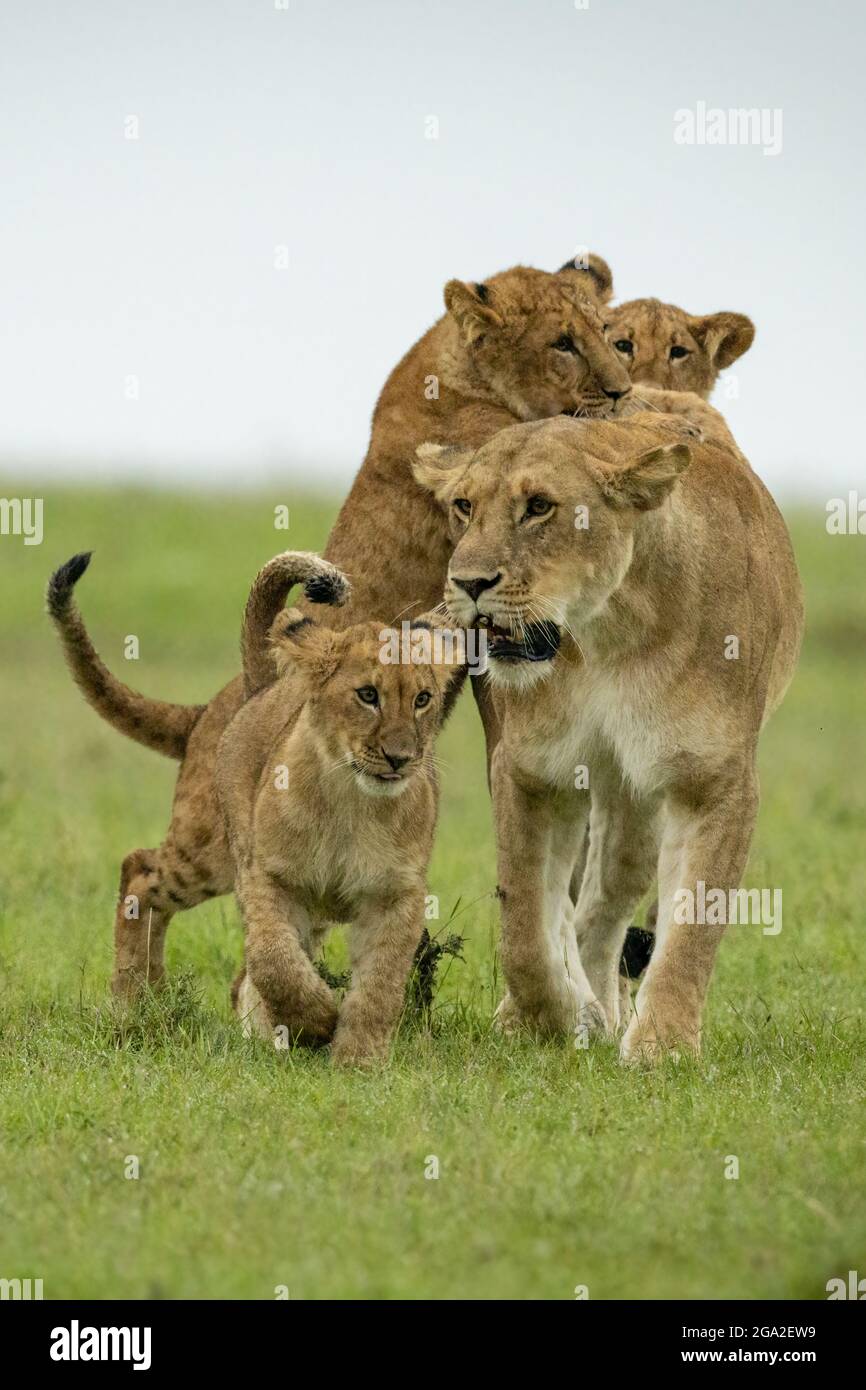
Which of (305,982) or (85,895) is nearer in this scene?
(305,982)

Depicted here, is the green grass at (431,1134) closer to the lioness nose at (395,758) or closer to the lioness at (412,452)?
the lioness at (412,452)

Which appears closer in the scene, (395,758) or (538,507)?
(538,507)

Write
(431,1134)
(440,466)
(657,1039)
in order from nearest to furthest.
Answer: (431,1134) → (657,1039) → (440,466)

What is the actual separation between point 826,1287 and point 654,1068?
6.16 ft

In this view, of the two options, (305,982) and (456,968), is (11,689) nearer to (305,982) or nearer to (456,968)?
(456,968)

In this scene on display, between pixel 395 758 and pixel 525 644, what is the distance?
0.50 metres

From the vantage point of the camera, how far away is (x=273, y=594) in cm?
728

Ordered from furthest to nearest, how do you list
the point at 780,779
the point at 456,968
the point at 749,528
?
the point at 780,779, the point at 456,968, the point at 749,528

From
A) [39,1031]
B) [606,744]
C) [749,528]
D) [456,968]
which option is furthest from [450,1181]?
[456,968]

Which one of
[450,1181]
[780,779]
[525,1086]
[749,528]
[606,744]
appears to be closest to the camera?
[450,1181]

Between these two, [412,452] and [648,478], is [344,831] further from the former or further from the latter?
[412,452]

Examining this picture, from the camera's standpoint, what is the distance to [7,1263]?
173 inches

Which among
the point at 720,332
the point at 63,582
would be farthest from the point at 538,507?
the point at 720,332

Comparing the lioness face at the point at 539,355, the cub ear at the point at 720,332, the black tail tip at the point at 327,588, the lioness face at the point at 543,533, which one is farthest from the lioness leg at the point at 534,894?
the cub ear at the point at 720,332
